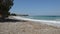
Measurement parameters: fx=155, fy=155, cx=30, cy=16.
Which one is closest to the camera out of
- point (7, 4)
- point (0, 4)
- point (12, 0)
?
point (0, 4)

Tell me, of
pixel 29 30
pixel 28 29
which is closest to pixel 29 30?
pixel 29 30

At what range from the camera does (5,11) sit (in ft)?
104

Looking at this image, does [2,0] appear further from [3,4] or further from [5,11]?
[5,11]

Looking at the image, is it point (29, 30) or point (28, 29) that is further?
point (28, 29)

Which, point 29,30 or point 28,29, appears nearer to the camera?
point 29,30

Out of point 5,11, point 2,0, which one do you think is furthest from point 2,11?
point 2,0

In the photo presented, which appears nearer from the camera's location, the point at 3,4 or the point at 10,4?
the point at 3,4

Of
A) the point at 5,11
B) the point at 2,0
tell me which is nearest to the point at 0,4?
the point at 2,0

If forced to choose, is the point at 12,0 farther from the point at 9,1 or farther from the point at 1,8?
the point at 1,8

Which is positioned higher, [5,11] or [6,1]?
[6,1]

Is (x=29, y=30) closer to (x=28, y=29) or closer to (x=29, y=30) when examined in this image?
(x=29, y=30)

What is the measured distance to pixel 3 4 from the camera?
3016 cm

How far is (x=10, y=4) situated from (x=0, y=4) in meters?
4.27

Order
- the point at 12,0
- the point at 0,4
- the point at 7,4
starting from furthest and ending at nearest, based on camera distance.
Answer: the point at 12,0 < the point at 7,4 < the point at 0,4
